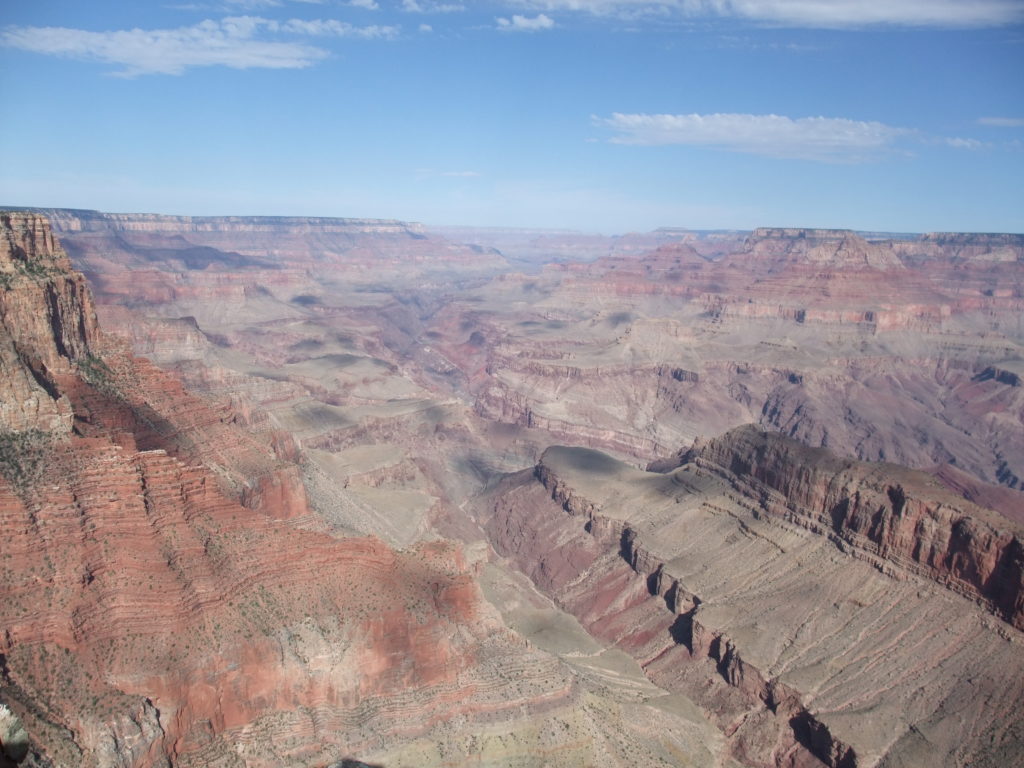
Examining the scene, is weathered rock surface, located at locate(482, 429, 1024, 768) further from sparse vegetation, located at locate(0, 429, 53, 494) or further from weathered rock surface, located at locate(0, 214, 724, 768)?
sparse vegetation, located at locate(0, 429, 53, 494)

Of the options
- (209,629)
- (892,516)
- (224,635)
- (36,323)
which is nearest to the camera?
(209,629)

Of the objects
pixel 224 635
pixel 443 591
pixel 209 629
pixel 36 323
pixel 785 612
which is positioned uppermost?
pixel 36 323

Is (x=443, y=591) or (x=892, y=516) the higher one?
(x=443, y=591)

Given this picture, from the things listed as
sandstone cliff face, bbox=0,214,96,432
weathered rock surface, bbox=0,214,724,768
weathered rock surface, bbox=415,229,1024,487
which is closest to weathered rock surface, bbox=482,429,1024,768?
weathered rock surface, bbox=0,214,724,768

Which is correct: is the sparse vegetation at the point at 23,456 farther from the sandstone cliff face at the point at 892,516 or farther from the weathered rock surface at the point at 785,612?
the sandstone cliff face at the point at 892,516

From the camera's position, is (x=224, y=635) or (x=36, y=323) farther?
(x=36, y=323)

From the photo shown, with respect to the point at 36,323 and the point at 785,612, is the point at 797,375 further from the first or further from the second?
the point at 36,323

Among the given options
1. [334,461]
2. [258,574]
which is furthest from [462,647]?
[334,461]

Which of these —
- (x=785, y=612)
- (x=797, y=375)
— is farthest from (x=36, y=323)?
(x=797, y=375)

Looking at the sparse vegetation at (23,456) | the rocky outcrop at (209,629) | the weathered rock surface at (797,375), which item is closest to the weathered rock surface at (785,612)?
the rocky outcrop at (209,629)
